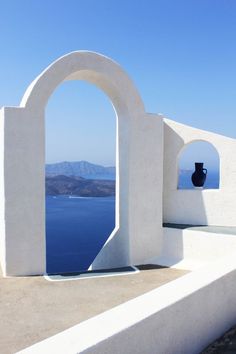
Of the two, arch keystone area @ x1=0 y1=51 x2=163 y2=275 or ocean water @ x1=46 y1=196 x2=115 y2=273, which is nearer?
arch keystone area @ x1=0 y1=51 x2=163 y2=275

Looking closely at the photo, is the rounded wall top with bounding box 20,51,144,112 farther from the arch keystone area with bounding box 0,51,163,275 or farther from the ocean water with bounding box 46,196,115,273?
the ocean water with bounding box 46,196,115,273

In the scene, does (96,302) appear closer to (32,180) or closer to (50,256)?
(32,180)

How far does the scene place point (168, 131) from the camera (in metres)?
11.0

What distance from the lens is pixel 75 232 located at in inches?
823

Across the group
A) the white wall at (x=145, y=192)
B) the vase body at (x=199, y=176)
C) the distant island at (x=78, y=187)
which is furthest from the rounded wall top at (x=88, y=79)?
the distant island at (x=78, y=187)

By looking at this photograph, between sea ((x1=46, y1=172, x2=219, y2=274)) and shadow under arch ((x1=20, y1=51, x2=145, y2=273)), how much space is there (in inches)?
69.7

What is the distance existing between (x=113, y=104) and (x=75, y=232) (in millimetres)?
12539

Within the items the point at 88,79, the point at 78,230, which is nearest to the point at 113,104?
the point at 88,79

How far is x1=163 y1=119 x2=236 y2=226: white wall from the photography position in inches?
415

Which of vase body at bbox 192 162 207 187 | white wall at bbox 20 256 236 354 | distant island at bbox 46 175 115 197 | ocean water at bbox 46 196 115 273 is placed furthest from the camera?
distant island at bbox 46 175 115 197

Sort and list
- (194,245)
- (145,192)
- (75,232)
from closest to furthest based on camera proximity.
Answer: (145,192), (194,245), (75,232)

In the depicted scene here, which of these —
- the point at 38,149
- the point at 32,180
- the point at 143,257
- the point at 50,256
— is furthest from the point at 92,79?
the point at 50,256

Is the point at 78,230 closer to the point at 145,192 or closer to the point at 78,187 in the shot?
the point at 145,192

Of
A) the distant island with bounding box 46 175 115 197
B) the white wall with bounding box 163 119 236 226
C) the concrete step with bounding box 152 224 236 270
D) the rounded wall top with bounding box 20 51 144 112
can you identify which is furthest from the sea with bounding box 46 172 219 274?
the rounded wall top with bounding box 20 51 144 112
